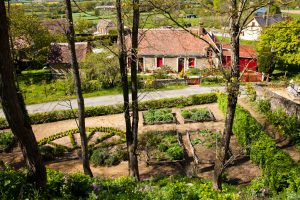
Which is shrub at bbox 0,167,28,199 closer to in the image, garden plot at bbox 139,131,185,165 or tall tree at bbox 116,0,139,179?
tall tree at bbox 116,0,139,179

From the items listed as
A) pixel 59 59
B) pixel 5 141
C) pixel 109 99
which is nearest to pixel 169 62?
pixel 109 99

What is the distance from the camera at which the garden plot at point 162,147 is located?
17.2 metres

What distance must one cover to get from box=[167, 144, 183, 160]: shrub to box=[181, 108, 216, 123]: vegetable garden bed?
520cm

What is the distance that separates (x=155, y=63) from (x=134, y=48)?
933 inches

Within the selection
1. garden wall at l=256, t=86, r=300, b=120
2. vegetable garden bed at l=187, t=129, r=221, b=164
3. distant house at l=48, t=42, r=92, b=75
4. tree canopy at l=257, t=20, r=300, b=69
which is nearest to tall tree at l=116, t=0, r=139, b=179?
vegetable garden bed at l=187, t=129, r=221, b=164

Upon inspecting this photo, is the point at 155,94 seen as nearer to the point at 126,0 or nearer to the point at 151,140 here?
the point at 151,140

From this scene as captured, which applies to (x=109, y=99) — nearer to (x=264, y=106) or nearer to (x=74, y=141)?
(x=74, y=141)

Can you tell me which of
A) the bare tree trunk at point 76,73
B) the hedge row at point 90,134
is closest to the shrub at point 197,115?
the hedge row at point 90,134

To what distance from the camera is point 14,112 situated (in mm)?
7637

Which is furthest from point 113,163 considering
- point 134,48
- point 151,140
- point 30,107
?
point 30,107

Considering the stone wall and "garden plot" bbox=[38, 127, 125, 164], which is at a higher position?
the stone wall

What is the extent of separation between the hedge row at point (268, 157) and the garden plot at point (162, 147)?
141 inches

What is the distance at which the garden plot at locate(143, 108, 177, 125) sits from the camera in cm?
2255

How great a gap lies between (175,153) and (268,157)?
15.7 ft
